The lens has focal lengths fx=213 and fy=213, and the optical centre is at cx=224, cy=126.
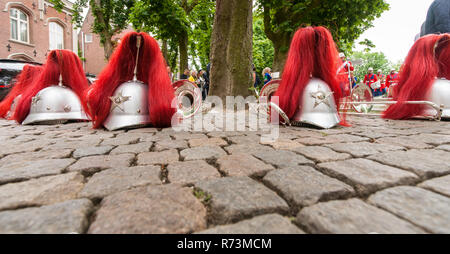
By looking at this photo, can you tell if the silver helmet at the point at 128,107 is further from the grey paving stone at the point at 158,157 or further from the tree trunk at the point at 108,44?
the tree trunk at the point at 108,44

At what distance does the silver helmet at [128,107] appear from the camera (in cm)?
266

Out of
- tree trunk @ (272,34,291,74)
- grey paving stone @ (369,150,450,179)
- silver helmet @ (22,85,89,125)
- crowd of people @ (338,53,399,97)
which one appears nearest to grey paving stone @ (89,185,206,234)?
grey paving stone @ (369,150,450,179)

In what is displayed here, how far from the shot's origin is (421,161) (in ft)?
4.39

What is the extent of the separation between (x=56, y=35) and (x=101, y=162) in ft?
76.4

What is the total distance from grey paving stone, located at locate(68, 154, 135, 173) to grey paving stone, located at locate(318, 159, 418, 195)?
4.10 feet

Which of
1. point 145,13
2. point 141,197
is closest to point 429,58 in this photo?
point 141,197

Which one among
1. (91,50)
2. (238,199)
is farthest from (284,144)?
(91,50)

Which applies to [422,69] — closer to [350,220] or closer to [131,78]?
[350,220]

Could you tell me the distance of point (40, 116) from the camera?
127 inches

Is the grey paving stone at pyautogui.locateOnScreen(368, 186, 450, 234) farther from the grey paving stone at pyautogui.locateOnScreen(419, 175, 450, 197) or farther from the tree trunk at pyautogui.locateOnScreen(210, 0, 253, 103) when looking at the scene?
the tree trunk at pyautogui.locateOnScreen(210, 0, 253, 103)

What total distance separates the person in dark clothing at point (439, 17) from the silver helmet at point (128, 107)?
560 centimetres
